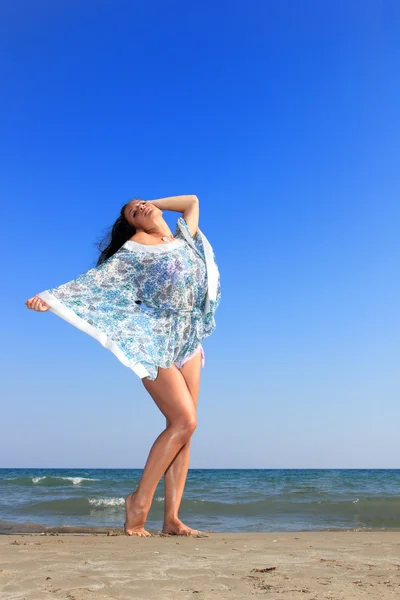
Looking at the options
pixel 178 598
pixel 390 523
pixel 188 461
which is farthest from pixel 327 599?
pixel 390 523

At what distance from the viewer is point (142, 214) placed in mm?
4602

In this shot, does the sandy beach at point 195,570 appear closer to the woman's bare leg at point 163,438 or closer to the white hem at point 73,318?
the woman's bare leg at point 163,438

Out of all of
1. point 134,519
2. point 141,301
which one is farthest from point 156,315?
point 134,519

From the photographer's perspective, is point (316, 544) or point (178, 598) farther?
point (316, 544)

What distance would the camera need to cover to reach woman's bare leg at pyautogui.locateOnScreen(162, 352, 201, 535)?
13.6 feet

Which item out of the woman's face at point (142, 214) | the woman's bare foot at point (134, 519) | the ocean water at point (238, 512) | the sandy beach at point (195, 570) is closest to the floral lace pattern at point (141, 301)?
the woman's face at point (142, 214)

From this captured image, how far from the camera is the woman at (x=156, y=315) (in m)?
4.06

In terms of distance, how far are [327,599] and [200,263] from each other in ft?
9.17

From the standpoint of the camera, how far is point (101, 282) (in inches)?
171

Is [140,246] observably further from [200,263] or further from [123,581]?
[123,581]

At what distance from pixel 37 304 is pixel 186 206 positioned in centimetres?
146

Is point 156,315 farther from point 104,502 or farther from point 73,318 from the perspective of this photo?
point 104,502

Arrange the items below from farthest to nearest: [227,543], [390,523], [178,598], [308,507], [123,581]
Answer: [308,507] < [390,523] < [227,543] < [123,581] < [178,598]

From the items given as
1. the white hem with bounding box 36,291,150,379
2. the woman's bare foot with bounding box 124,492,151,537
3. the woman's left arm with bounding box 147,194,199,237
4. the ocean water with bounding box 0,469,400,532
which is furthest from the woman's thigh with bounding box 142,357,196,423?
the ocean water with bounding box 0,469,400,532
